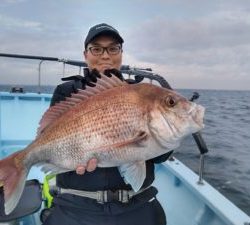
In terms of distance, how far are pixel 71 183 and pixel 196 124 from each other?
1.23 meters

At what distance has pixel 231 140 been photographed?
14883 mm

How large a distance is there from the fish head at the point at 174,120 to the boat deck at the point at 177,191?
147 centimetres

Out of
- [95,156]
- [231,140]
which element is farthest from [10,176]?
[231,140]

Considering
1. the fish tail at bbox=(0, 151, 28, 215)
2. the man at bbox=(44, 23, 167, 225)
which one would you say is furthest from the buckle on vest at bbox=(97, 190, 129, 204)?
the fish tail at bbox=(0, 151, 28, 215)

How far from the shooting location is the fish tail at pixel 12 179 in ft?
9.07

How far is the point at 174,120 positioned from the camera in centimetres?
252

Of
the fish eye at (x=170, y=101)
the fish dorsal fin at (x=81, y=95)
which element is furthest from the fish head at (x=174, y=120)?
the fish dorsal fin at (x=81, y=95)

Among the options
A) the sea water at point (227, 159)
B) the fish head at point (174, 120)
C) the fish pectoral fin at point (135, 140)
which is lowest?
the sea water at point (227, 159)

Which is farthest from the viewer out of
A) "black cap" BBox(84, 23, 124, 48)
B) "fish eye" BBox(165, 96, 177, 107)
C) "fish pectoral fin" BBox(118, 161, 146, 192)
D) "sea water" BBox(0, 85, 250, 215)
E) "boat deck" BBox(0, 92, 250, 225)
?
"sea water" BBox(0, 85, 250, 215)

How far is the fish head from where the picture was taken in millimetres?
2494

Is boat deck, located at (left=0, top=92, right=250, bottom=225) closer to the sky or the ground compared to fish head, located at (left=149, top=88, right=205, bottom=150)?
closer to the ground

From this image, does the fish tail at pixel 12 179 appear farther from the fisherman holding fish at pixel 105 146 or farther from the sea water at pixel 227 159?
the sea water at pixel 227 159

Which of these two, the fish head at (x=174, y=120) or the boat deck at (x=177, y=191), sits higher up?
the fish head at (x=174, y=120)

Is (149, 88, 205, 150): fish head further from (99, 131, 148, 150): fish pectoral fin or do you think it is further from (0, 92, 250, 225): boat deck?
(0, 92, 250, 225): boat deck
